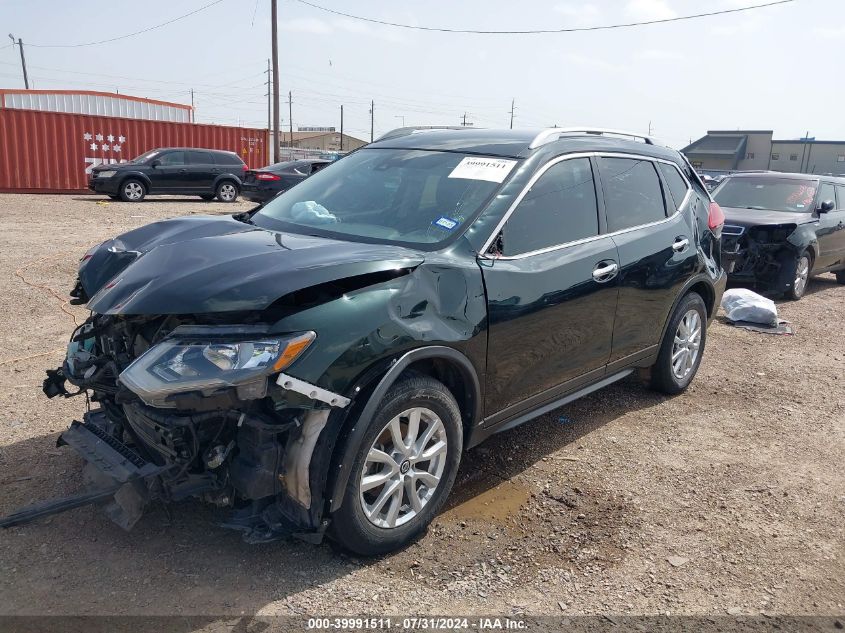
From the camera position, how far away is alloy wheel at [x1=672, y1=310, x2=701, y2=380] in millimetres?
5114

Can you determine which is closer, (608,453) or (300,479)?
(300,479)

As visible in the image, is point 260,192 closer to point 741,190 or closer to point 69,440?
point 741,190

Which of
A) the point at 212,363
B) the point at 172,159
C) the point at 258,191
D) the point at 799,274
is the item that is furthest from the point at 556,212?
the point at 172,159

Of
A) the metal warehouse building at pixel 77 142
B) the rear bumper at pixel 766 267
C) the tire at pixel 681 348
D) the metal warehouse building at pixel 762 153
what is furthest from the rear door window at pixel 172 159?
the metal warehouse building at pixel 762 153

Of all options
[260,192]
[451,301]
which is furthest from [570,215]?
[260,192]

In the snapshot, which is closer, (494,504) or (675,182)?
(494,504)

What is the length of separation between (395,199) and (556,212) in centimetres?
90

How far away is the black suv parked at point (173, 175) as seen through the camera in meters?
18.5

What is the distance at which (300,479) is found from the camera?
268 centimetres

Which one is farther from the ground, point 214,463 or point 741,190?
point 741,190

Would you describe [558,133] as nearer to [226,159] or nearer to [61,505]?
[61,505]

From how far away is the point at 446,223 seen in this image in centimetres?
346

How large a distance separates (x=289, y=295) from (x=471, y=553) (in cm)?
146

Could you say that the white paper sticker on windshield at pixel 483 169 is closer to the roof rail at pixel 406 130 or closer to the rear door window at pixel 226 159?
the roof rail at pixel 406 130
